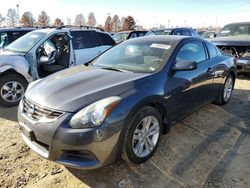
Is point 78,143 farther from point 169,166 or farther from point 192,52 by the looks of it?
point 192,52

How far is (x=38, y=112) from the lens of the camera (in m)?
2.91

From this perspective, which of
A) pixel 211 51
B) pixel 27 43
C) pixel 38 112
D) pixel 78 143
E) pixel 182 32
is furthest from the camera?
pixel 182 32

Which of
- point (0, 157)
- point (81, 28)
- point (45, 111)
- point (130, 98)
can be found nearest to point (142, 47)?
point (130, 98)

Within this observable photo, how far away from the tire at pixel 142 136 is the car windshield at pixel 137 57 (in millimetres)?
665

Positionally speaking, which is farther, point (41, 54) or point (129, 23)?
point (129, 23)

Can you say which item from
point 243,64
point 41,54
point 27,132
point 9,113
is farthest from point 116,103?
point 243,64

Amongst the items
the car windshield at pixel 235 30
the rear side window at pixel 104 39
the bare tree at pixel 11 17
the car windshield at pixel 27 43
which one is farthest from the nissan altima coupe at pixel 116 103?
the bare tree at pixel 11 17

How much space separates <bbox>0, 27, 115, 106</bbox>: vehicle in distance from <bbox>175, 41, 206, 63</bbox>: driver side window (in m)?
3.13

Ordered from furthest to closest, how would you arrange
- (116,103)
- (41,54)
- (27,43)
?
(41,54) < (27,43) < (116,103)

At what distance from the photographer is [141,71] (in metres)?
3.56

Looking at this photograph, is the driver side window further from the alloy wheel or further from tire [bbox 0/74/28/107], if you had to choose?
tire [bbox 0/74/28/107]

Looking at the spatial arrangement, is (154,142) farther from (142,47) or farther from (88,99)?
(142,47)

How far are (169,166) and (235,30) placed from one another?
8436mm

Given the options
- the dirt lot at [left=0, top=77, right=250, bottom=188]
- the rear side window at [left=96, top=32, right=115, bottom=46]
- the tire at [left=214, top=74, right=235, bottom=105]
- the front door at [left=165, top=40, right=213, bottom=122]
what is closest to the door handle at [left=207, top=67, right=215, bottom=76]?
the front door at [left=165, top=40, right=213, bottom=122]
